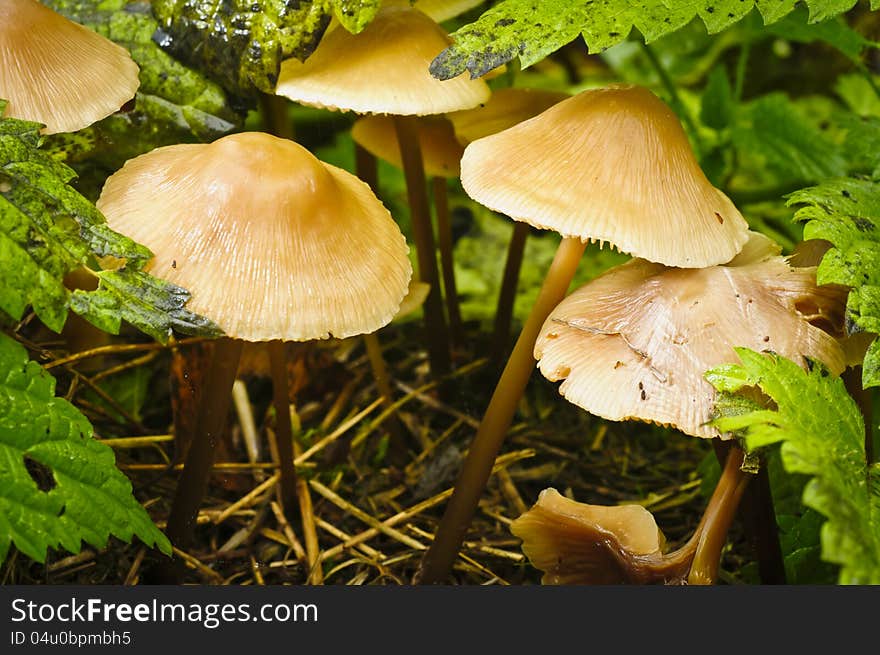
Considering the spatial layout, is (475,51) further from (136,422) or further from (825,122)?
(825,122)

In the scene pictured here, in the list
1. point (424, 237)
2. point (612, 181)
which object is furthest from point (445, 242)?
point (612, 181)

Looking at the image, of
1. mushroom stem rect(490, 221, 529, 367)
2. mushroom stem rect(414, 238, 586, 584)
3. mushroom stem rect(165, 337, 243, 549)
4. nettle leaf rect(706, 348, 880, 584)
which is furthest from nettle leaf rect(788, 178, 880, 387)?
mushroom stem rect(165, 337, 243, 549)

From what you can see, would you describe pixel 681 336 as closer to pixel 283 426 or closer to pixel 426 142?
pixel 283 426

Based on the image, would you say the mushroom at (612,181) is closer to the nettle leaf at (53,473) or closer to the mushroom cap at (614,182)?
the mushroom cap at (614,182)

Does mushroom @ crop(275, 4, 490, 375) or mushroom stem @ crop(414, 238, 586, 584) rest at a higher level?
mushroom @ crop(275, 4, 490, 375)

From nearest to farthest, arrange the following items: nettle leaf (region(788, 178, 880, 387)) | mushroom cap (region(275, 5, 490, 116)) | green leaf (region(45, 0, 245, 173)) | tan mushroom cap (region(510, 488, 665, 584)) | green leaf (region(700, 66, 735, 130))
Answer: nettle leaf (region(788, 178, 880, 387)) → tan mushroom cap (region(510, 488, 665, 584)) → mushroom cap (region(275, 5, 490, 116)) → green leaf (region(45, 0, 245, 173)) → green leaf (region(700, 66, 735, 130))

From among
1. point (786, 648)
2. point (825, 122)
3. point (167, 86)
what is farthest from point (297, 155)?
point (825, 122)

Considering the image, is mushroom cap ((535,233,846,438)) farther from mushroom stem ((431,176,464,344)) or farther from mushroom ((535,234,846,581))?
mushroom stem ((431,176,464,344))
